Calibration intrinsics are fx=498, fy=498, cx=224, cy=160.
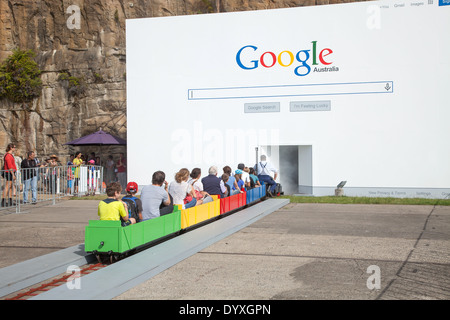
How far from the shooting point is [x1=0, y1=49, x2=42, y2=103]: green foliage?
29719 mm

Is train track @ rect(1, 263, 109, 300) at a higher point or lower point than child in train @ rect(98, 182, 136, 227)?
lower

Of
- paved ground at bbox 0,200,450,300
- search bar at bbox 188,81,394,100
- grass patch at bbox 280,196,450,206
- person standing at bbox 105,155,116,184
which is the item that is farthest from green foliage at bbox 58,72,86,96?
paved ground at bbox 0,200,450,300

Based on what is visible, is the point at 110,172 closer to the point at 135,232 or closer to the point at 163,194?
the point at 163,194

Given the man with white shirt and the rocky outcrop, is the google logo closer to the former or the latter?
the man with white shirt

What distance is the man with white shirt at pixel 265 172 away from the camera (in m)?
17.9

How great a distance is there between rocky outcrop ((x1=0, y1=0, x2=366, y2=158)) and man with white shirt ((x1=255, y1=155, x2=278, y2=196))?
42.0 feet

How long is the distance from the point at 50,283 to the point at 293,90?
557 inches

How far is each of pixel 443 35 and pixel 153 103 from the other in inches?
441

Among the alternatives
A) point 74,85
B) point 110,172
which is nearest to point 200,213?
point 110,172

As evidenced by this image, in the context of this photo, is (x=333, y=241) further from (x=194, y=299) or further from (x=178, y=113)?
(x=178, y=113)

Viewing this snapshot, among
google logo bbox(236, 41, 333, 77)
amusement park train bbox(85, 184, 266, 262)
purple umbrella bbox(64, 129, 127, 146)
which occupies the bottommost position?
amusement park train bbox(85, 184, 266, 262)

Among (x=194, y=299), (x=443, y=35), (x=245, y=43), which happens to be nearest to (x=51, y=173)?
(x=245, y=43)

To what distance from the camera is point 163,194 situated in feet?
29.1

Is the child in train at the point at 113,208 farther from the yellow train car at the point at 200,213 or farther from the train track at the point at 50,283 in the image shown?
the yellow train car at the point at 200,213
